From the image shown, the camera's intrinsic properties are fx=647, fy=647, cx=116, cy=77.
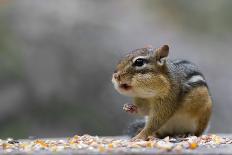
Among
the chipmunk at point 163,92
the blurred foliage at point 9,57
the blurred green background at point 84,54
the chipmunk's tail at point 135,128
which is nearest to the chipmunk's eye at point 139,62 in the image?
the chipmunk at point 163,92

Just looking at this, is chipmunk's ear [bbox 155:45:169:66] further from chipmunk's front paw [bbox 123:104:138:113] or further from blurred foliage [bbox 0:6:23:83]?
blurred foliage [bbox 0:6:23:83]

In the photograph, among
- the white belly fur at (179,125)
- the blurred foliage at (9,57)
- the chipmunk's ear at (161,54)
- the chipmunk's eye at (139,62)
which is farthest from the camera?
the blurred foliage at (9,57)

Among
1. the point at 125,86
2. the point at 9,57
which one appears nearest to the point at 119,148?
the point at 125,86

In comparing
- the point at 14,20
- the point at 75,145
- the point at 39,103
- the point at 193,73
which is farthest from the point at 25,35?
the point at 75,145

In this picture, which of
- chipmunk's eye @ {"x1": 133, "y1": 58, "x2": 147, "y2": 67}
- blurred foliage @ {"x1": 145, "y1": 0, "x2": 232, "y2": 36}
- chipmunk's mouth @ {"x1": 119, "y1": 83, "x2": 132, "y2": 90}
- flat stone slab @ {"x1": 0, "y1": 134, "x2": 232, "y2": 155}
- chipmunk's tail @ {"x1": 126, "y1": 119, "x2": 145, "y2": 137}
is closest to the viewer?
flat stone slab @ {"x1": 0, "y1": 134, "x2": 232, "y2": 155}

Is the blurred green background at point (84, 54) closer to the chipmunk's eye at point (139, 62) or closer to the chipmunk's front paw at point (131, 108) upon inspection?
the chipmunk's front paw at point (131, 108)

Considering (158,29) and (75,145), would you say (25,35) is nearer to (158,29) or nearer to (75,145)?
(158,29)

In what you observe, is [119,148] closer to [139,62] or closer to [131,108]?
[139,62]

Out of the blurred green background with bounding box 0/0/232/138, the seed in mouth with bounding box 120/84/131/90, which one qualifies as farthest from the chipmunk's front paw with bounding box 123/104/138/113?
the blurred green background with bounding box 0/0/232/138
